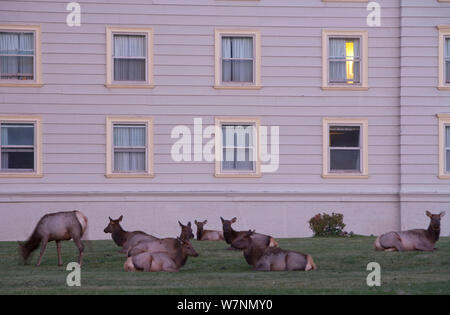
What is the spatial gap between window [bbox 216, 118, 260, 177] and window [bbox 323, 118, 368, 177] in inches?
92.7

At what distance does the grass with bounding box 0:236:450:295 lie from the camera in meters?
15.9

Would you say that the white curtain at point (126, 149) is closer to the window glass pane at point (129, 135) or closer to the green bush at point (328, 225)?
the window glass pane at point (129, 135)

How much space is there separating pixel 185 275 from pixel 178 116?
13.4 metres

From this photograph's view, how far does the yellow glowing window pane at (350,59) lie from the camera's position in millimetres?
32156

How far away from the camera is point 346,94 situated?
105 ft

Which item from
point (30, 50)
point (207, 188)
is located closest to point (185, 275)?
point (207, 188)

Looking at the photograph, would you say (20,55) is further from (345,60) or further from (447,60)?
(447,60)

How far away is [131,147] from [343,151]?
7098 mm

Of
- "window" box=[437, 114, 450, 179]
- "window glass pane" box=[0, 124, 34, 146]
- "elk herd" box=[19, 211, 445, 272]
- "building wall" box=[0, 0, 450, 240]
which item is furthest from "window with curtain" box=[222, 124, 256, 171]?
"elk herd" box=[19, 211, 445, 272]

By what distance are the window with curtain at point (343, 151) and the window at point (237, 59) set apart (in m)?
3.18

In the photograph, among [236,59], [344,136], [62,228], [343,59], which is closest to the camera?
[62,228]

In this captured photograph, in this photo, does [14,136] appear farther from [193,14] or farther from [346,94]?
[346,94]

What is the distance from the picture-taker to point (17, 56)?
31250mm

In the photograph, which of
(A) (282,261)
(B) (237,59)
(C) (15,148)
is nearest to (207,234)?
(B) (237,59)
